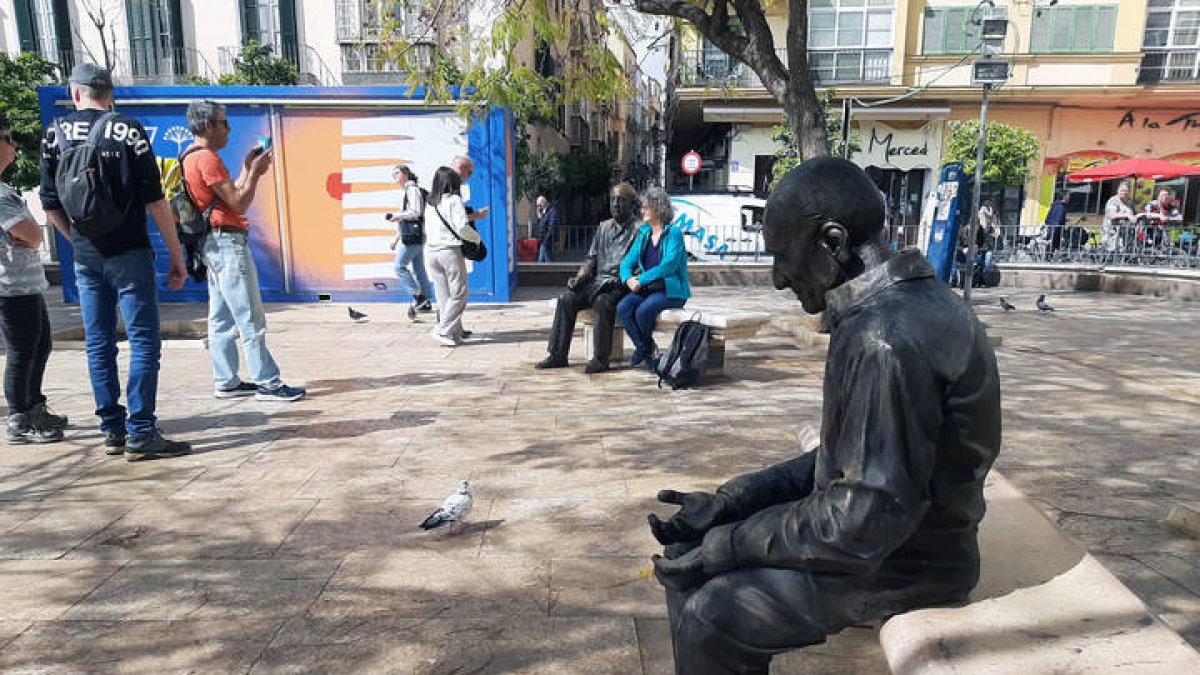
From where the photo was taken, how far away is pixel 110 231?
4.01m

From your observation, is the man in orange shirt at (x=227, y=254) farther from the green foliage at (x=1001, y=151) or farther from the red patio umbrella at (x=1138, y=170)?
the green foliage at (x=1001, y=151)

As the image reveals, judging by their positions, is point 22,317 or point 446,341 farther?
point 446,341

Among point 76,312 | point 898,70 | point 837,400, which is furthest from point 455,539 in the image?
point 898,70

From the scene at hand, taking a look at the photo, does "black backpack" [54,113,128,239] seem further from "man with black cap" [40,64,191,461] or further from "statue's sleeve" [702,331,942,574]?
"statue's sleeve" [702,331,942,574]

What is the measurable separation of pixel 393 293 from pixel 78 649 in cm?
911

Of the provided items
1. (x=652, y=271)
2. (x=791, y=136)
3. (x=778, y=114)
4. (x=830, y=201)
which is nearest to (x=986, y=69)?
(x=652, y=271)

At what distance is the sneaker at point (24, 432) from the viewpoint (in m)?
4.55

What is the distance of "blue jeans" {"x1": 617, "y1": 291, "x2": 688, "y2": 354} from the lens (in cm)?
643

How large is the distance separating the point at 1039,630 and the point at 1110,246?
56.3 ft

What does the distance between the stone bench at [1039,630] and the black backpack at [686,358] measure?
396 centimetres

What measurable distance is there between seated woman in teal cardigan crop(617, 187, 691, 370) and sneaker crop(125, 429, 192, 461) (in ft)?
11.6

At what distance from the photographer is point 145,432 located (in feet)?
13.9

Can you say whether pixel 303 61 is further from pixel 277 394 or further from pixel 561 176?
pixel 277 394

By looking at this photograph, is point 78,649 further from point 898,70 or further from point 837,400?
point 898,70
